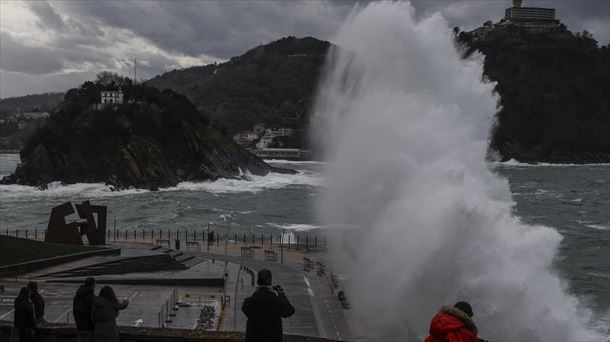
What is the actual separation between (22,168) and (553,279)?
323 feet

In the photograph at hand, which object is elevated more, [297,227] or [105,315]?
[105,315]

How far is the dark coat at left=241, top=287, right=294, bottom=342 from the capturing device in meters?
6.83

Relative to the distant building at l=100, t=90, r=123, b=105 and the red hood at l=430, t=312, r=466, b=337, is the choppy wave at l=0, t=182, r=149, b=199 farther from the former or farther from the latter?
the red hood at l=430, t=312, r=466, b=337

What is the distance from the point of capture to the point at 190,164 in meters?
114

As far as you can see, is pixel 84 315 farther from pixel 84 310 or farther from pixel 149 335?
pixel 149 335

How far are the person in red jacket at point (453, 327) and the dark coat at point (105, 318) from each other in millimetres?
4439

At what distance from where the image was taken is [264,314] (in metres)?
6.86

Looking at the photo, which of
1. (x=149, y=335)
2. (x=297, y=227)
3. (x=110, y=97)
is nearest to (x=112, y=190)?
(x=110, y=97)

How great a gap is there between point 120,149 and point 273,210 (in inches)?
1814

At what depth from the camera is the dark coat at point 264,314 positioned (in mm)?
6832

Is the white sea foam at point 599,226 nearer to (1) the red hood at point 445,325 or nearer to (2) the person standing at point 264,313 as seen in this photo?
(2) the person standing at point 264,313

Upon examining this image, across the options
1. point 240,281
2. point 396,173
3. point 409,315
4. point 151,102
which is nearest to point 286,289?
point 240,281

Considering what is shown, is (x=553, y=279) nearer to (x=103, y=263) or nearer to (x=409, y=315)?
(x=409, y=315)

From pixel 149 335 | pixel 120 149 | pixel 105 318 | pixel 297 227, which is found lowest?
pixel 297 227
